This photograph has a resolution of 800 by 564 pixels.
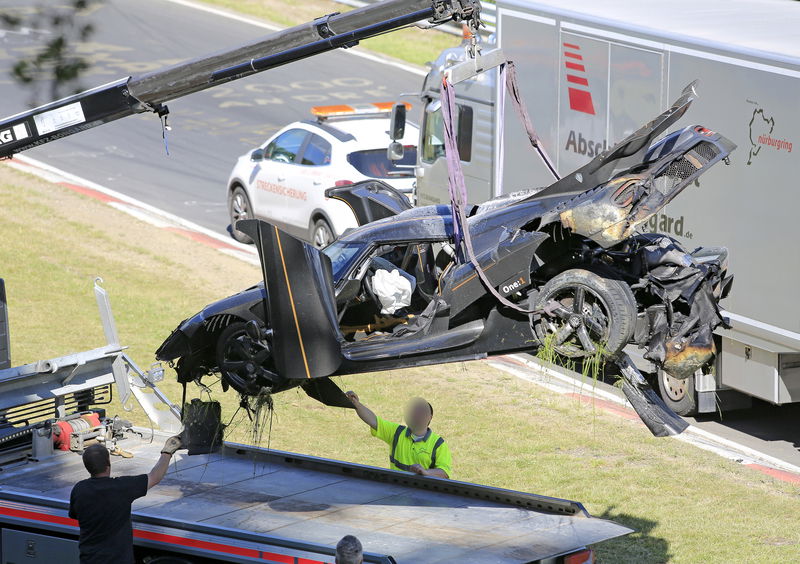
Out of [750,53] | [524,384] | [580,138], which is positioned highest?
[750,53]

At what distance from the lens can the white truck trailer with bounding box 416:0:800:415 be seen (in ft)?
36.7

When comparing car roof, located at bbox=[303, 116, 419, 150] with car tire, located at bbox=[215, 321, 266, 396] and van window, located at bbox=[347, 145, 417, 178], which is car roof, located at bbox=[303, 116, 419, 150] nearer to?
van window, located at bbox=[347, 145, 417, 178]

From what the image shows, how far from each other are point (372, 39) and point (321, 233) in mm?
15991

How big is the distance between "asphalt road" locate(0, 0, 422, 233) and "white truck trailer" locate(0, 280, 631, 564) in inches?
427

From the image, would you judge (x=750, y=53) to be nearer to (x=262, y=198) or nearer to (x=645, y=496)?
(x=645, y=496)

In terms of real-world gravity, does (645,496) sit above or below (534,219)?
below

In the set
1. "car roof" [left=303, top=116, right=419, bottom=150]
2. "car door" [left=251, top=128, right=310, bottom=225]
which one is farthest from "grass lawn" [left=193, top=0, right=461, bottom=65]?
"car door" [left=251, top=128, right=310, bottom=225]

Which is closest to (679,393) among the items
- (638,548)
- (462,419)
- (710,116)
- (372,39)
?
(462,419)

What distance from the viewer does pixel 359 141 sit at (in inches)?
739

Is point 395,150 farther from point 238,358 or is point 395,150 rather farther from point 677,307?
point 677,307

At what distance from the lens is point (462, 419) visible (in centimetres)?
1314

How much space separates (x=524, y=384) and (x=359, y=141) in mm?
5964

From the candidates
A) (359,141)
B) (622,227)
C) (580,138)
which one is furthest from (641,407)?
(359,141)

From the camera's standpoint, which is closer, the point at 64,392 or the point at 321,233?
the point at 64,392
